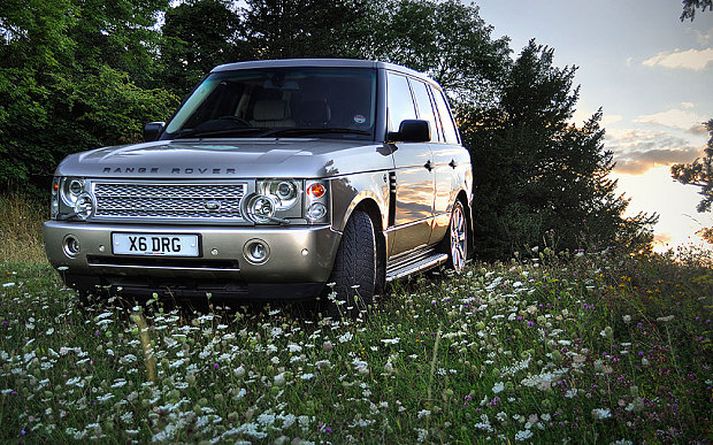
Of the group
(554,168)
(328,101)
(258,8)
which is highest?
(258,8)

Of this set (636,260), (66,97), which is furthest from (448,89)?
(636,260)

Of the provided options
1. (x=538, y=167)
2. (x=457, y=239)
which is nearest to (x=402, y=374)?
(x=457, y=239)

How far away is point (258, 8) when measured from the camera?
34.1m

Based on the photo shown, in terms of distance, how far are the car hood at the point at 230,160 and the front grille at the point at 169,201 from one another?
77mm

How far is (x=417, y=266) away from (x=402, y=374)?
3.02 m

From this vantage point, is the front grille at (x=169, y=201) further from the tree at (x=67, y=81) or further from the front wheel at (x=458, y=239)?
the tree at (x=67, y=81)

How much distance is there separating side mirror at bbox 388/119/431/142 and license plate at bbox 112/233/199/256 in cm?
215

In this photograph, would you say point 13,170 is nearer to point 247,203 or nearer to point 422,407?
point 247,203

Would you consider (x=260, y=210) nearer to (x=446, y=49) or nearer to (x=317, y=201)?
(x=317, y=201)

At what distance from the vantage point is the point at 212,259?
5.31 meters

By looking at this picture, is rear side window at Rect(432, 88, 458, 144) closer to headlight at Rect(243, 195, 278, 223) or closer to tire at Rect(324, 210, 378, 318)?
tire at Rect(324, 210, 378, 318)

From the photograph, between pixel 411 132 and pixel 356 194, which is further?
pixel 411 132

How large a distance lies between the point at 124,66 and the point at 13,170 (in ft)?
27.1

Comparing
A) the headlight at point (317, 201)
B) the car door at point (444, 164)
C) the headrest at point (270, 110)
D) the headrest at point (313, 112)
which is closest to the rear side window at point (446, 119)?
the car door at point (444, 164)
